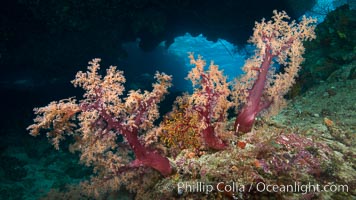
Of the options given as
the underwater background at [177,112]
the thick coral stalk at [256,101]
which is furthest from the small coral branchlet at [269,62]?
the underwater background at [177,112]

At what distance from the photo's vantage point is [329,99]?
6.62 metres

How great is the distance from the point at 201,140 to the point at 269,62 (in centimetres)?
186

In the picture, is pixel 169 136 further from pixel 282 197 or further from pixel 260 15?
pixel 260 15

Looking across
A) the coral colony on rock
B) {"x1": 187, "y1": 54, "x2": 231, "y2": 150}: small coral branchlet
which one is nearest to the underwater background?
the coral colony on rock

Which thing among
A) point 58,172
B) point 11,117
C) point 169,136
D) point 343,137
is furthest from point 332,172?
point 11,117

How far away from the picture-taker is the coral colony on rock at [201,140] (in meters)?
2.97

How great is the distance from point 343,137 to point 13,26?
13.9 meters

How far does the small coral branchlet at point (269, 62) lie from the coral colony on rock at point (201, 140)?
0.7 inches

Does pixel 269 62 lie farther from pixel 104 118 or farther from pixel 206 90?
pixel 104 118

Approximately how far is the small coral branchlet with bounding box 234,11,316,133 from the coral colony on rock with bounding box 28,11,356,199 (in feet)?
0.06

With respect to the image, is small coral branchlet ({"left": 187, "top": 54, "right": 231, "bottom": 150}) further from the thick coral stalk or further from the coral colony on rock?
the thick coral stalk

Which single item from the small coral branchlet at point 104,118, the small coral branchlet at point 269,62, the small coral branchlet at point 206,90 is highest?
the small coral branchlet at point 269,62

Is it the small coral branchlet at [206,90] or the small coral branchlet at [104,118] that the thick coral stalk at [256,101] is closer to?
the small coral branchlet at [206,90]

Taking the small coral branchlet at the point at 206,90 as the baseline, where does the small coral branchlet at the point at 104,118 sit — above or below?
below
